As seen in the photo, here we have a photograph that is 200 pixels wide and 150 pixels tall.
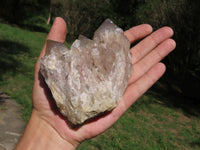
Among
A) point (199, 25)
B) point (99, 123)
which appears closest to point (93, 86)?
point (99, 123)

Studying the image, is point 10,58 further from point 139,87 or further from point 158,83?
point 158,83

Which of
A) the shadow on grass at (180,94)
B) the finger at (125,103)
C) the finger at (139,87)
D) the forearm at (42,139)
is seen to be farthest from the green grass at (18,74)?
the shadow on grass at (180,94)

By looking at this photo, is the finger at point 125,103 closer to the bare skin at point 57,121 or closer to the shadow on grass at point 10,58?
the bare skin at point 57,121

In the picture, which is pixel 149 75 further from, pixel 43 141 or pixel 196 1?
pixel 196 1

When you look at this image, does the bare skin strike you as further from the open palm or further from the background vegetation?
the background vegetation

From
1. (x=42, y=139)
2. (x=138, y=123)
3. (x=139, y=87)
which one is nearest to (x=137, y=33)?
(x=139, y=87)

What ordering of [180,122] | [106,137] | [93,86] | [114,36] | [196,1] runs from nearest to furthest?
[93,86]
[114,36]
[106,137]
[180,122]
[196,1]
